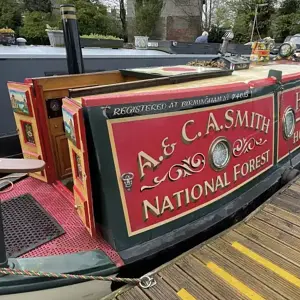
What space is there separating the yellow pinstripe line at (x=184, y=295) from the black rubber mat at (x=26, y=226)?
2.90ft

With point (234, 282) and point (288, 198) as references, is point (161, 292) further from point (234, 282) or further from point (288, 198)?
point (288, 198)

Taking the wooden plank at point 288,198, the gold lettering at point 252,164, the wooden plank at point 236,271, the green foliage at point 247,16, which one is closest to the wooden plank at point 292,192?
the wooden plank at point 288,198

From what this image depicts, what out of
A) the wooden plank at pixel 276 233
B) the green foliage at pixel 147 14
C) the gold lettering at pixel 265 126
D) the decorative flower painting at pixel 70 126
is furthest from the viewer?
the green foliage at pixel 147 14

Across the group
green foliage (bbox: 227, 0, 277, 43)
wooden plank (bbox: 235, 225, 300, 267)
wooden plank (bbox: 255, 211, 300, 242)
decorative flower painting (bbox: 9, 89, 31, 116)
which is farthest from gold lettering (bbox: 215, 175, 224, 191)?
green foliage (bbox: 227, 0, 277, 43)

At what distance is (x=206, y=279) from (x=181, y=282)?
176mm

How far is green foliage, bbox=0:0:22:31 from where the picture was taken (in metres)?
18.4

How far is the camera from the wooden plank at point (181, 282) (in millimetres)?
1911

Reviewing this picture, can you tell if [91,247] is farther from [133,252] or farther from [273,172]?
[273,172]

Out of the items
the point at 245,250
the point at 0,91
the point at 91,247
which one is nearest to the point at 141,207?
the point at 91,247

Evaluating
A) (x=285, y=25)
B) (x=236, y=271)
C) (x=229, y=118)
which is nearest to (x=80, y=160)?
(x=229, y=118)

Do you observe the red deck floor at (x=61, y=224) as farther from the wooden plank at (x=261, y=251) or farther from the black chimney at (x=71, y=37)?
the black chimney at (x=71, y=37)

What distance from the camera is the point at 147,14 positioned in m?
19.6

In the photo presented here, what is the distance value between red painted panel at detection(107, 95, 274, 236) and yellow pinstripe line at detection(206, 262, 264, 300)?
0.43 metres

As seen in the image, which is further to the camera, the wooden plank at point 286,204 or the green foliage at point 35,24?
the green foliage at point 35,24
